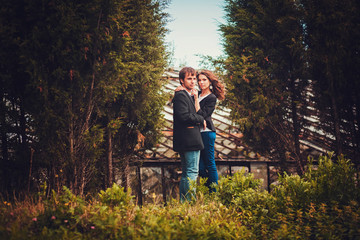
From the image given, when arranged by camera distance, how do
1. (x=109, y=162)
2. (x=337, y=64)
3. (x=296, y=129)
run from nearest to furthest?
(x=337, y=64) < (x=109, y=162) < (x=296, y=129)

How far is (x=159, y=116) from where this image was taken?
6805mm

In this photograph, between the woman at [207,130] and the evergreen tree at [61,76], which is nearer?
the evergreen tree at [61,76]

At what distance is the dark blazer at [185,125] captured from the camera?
4.48 m

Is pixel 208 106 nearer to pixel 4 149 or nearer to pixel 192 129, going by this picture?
pixel 192 129

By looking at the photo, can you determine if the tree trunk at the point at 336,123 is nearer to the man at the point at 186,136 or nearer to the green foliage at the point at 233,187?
the green foliage at the point at 233,187

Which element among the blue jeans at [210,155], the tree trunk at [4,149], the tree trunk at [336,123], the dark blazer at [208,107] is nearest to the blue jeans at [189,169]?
the blue jeans at [210,155]

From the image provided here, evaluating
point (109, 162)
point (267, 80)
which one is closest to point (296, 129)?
point (267, 80)

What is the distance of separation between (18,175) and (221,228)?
3.25 m

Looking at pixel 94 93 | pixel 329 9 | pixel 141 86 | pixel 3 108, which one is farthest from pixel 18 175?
pixel 329 9

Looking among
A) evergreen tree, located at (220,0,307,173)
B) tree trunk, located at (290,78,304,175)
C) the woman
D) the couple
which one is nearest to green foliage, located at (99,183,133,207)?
the couple

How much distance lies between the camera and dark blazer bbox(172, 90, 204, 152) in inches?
176

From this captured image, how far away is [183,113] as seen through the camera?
4488 millimetres

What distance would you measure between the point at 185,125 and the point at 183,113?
0.68 feet

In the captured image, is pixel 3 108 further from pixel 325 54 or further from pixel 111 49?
pixel 325 54
